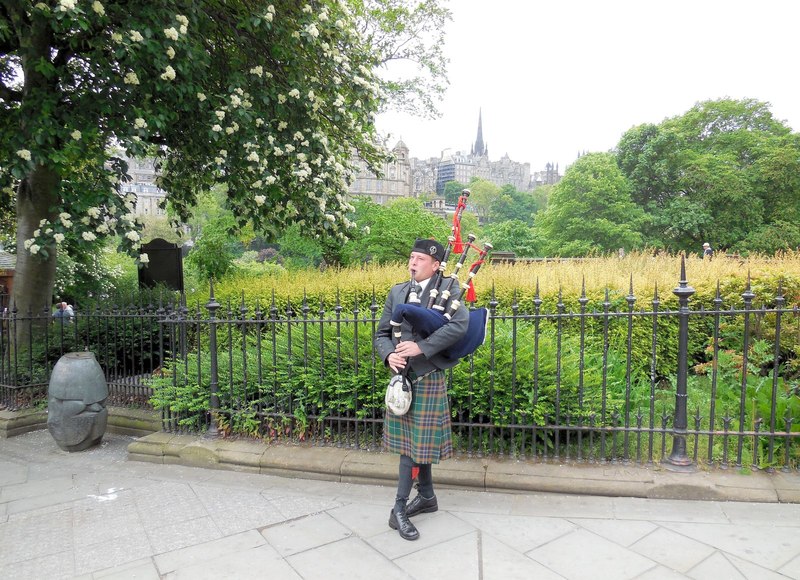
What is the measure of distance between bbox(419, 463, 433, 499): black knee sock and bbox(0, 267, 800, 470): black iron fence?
80cm

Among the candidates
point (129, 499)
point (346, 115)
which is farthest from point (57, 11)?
point (129, 499)

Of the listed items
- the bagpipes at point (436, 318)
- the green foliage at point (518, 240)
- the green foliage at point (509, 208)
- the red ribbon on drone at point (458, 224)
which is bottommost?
the bagpipes at point (436, 318)

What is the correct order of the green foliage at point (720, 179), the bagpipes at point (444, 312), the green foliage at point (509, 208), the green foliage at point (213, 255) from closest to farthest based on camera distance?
the bagpipes at point (444, 312)
the green foliage at point (213, 255)
the green foliage at point (720, 179)
the green foliage at point (509, 208)

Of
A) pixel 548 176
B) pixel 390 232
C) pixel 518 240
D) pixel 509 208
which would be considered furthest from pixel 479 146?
pixel 390 232

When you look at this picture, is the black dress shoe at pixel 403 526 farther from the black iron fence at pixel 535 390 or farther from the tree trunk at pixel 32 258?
the tree trunk at pixel 32 258

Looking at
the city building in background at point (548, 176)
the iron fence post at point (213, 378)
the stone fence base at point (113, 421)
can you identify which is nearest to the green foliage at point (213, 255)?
the stone fence base at point (113, 421)

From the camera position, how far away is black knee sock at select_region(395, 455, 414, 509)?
3.59m

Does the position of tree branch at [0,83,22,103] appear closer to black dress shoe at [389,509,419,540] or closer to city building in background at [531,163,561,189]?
black dress shoe at [389,509,419,540]

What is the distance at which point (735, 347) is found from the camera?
270 inches

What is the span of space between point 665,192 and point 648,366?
29657 millimetres

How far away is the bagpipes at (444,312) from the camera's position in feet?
11.3

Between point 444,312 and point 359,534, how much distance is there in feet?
5.20

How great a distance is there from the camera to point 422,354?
3447 mm

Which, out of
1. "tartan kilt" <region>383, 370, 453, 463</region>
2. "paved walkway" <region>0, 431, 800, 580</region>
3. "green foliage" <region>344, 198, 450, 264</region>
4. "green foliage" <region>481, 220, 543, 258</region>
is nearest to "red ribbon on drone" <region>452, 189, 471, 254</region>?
"tartan kilt" <region>383, 370, 453, 463</region>
